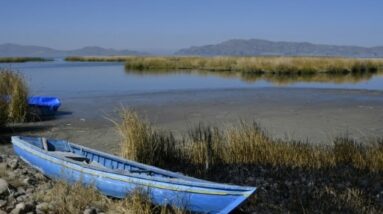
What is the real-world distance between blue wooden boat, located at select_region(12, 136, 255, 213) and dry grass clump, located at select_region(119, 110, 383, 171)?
0.76 m

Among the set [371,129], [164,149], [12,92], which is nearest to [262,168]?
[164,149]

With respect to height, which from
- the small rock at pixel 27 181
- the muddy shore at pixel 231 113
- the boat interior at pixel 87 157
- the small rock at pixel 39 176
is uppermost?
the boat interior at pixel 87 157

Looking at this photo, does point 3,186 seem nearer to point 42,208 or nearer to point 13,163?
point 42,208

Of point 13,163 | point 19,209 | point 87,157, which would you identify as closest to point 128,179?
point 19,209

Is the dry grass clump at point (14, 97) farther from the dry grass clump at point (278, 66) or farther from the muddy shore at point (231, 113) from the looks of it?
the dry grass clump at point (278, 66)

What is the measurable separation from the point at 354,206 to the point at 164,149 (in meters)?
3.55

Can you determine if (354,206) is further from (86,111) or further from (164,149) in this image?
(86,111)

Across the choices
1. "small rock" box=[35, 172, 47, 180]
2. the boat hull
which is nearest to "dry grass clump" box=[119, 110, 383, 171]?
"small rock" box=[35, 172, 47, 180]

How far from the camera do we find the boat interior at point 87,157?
746 centimetres

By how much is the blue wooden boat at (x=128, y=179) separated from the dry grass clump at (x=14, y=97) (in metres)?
5.30

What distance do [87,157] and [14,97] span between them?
21.8 feet

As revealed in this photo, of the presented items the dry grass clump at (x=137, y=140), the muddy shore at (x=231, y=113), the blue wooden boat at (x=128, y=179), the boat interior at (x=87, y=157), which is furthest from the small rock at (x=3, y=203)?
the muddy shore at (x=231, y=113)

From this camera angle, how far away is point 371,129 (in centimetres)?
1312

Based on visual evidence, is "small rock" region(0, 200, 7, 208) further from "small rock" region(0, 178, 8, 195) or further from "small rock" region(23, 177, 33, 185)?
"small rock" region(23, 177, 33, 185)
